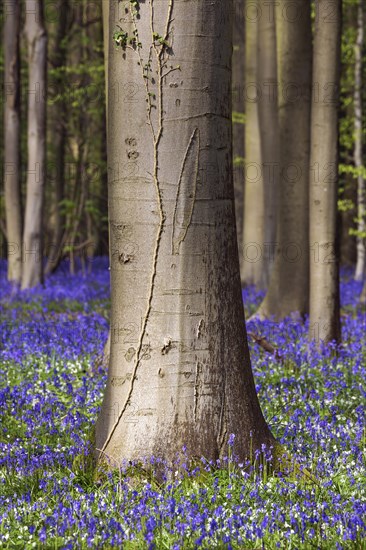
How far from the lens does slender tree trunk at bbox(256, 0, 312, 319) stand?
11.2m

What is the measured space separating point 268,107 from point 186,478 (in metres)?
11.5

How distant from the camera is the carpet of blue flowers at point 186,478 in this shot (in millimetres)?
3641

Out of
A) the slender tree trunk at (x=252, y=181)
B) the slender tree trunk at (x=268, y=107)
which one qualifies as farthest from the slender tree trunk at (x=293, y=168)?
the slender tree trunk at (x=252, y=181)

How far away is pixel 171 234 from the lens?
4.59 metres

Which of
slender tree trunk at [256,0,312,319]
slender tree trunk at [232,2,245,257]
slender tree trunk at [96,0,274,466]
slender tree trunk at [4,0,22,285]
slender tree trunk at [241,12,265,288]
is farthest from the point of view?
slender tree trunk at [232,2,245,257]

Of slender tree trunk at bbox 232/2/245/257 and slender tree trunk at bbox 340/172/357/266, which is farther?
slender tree trunk at bbox 340/172/357/266

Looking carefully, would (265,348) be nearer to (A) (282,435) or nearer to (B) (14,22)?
(A) (282,435)

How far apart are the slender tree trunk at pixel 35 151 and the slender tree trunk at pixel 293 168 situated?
7.01 m

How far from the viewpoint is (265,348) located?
8.44 metres

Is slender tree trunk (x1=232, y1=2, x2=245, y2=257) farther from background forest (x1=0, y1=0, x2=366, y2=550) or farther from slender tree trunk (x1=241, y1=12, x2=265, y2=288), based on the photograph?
background forest (x1=0, y1=0, x2=366, y2=550)

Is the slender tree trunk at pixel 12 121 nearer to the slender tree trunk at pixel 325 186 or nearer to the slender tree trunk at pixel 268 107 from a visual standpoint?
the slender tree trunk at pixel 268 107

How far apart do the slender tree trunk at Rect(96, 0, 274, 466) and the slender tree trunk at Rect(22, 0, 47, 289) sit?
1243 cm

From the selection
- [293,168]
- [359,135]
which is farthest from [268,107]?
[359,135]

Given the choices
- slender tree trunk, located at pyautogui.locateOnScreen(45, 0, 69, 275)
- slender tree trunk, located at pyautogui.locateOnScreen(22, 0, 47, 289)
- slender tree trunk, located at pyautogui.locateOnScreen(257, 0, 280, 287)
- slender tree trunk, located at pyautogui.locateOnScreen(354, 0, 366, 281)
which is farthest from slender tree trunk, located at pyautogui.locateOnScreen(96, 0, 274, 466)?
slender tree trunk, located at pyautogui.locateOnScreen(45, 0, 69, 275)
